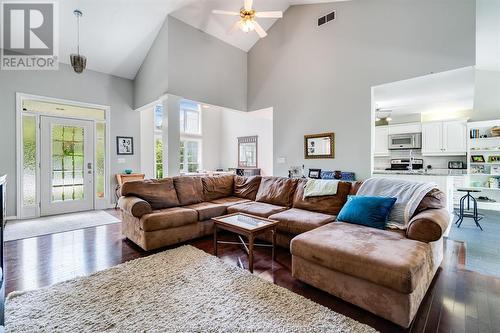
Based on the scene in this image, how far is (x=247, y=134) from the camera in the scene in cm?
776

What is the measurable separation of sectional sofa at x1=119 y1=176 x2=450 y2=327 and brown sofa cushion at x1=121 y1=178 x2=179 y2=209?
14mm

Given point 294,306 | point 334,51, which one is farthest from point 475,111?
point 294,306

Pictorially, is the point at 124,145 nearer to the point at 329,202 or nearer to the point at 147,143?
the point at 147,143

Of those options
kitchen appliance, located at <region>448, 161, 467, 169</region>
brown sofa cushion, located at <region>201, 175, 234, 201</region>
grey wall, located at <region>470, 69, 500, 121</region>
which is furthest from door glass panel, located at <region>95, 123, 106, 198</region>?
grey wall, located at <region>470, 69, 500, 121</region>

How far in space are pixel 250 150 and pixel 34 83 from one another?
17.7 feet

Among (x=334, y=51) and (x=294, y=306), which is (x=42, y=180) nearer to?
(x=294, y=306)

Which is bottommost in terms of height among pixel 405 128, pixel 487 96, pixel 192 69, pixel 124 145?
pixel 124 145

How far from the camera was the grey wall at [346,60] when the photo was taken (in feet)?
10.7

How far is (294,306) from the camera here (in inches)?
70.6

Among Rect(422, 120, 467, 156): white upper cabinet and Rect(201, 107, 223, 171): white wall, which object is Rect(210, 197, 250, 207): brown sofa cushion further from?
Rect(422, 120, 467, 156): white upper cabinet

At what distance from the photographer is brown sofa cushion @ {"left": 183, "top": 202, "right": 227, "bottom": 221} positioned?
3.40 m

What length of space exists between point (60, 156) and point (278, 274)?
209 inches

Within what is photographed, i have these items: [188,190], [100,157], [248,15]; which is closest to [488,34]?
[248,15]

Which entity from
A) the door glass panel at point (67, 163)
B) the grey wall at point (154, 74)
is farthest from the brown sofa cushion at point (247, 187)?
the door glass panel at point (67, 163)
